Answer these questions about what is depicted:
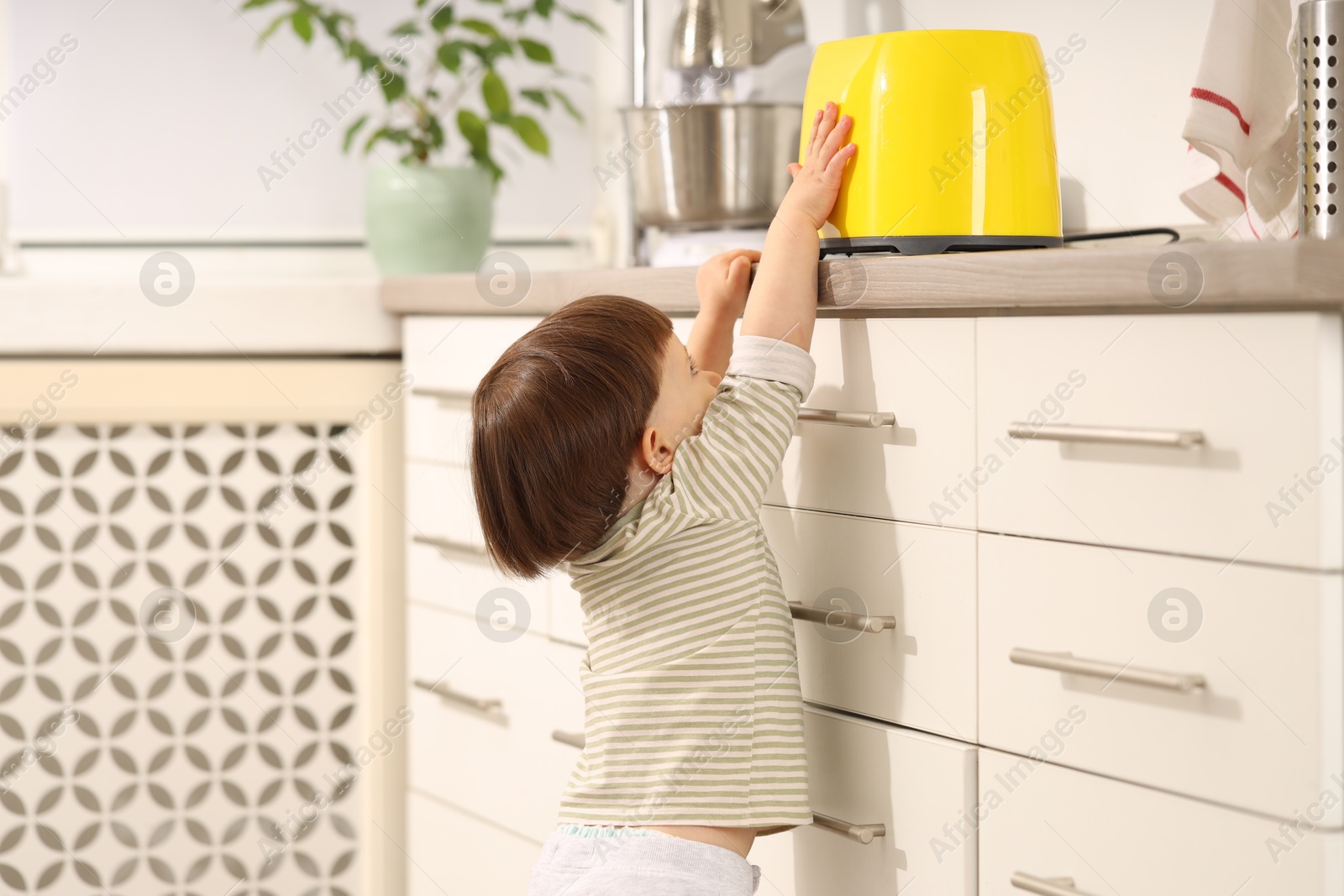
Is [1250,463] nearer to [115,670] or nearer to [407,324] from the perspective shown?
[407,324]

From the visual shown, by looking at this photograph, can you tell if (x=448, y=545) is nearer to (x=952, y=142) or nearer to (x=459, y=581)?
(x=459, y=581)

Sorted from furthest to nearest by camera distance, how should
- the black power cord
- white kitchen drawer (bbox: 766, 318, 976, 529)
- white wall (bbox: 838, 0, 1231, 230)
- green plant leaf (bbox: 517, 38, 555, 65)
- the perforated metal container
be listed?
1. green plant leaf (bbox: 517, 38, 555, 65)
2. white wall (bbox: 838, 0, 1231, 230)
3. the black power cord
4. white kitchen drawer (bbox: 766, 318, 976, 529)
5. the perforated metal container

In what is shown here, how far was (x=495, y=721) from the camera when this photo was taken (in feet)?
4.62

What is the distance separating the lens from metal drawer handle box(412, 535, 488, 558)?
4.58ft

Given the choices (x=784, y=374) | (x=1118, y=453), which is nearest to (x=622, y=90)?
(x=784, y=374)

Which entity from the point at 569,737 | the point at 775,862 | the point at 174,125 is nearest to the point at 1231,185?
the point at 775,862

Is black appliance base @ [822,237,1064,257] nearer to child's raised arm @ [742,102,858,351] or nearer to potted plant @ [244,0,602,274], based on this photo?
child's raised arm @ [742,102,858,351]

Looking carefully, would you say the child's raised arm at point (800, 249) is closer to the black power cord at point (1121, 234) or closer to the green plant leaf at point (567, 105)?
the black power cord at point (1121, 234)

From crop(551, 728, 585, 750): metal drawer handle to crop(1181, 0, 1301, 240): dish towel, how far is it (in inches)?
29.2

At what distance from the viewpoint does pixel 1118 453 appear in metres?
0.81

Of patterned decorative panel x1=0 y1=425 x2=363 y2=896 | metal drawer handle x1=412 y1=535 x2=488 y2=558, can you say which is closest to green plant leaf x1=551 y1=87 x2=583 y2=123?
patterned decorative panel x1=0 y1=425 x2=363 y2=896

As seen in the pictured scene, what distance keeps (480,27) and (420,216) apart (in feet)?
0.96

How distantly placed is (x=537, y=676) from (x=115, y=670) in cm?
55

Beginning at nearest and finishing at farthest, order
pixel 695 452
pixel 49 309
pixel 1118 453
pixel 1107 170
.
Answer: pixel 1118 453
pixel 695 452
pixel 1107 170
pixel 49 309
